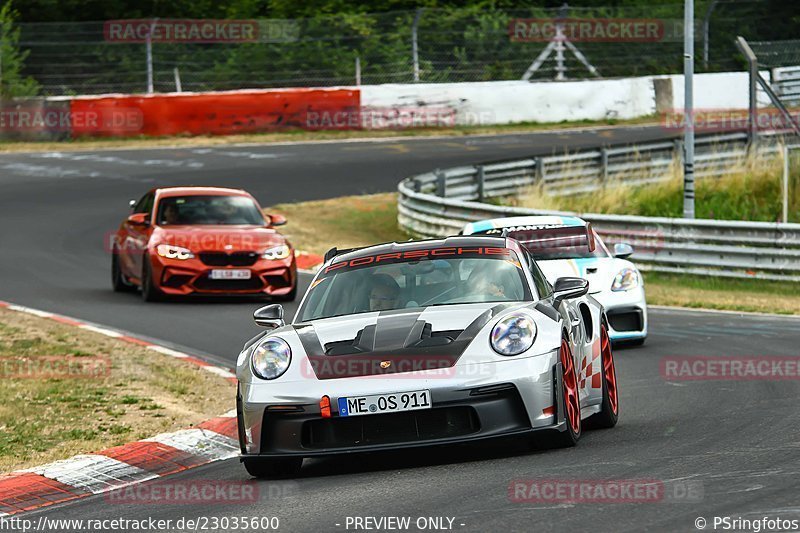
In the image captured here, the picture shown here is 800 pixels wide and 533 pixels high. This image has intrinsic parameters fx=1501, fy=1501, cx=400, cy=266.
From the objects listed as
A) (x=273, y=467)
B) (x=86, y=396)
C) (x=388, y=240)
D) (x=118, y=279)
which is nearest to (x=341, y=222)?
(x=388, y=240)

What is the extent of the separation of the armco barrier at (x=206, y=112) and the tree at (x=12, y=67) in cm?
131

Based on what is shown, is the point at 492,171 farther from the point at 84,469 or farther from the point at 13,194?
the point at 84,469

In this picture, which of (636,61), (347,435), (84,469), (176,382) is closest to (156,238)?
(176,382)

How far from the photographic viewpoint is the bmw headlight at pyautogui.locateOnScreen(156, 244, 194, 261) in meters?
17.9

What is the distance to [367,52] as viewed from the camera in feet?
127

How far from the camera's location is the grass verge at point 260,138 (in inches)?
1438

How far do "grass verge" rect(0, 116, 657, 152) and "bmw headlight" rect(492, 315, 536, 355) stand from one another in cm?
2923

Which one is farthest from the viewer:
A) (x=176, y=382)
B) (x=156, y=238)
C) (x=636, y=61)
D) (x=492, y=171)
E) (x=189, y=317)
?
(x=636, y=61)

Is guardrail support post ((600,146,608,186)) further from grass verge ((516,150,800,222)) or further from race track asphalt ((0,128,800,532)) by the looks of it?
race track asphalt ((0,128,800,532))

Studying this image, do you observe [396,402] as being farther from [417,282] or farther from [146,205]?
[146,205]

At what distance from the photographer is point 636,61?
4212 cm

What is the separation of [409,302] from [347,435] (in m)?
1.21

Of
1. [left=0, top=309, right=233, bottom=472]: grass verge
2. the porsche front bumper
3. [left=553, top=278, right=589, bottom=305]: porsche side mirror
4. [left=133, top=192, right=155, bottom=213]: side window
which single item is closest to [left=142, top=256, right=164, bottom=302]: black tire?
[left=133, top=192, right=155, bottom=213]: side window

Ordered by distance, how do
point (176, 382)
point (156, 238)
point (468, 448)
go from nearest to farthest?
point (468, 448), point (176, 382), point (156, 238)
